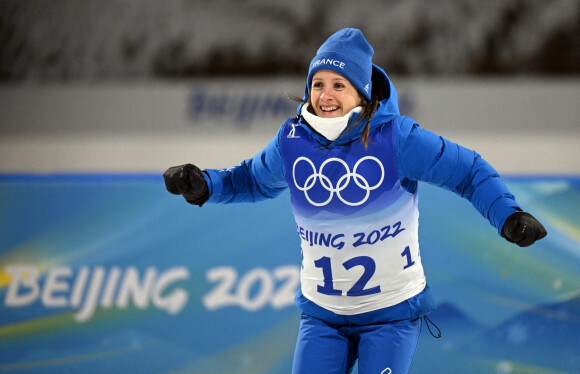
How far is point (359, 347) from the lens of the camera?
2.07m

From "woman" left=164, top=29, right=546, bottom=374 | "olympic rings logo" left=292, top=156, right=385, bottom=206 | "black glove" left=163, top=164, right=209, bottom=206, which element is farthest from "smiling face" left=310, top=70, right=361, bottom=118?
"black glove" left=163, top=164, right=209, bottom=206

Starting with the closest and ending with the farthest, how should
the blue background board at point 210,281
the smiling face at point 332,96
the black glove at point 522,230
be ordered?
the black glove at point 522,230
the smiling face at point 332,96
the blue background board at point 210,281

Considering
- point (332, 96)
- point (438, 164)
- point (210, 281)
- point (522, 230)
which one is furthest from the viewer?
point (210, 281)

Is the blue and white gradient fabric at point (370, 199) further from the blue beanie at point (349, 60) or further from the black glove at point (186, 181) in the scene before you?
the black glove at point (186, 181)

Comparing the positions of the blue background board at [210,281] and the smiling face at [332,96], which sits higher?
the smiling face at [332,96]

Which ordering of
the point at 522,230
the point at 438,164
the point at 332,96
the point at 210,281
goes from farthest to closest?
the point at 210,281, the point at 332,96, the point at 438,164, the point at 522,230

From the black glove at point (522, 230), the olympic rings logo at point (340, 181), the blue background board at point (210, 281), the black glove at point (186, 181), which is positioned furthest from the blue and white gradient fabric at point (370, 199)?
the blue background board at point (210, 281)

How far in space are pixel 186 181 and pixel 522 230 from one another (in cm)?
106

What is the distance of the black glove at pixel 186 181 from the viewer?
2.14 metres

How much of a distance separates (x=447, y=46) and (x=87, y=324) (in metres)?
5.77

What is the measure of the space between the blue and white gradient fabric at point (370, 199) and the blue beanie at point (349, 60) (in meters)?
0.10

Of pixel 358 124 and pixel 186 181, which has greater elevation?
pixel 358 124

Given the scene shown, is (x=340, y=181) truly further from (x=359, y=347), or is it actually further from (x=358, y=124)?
(x=359, y=347)

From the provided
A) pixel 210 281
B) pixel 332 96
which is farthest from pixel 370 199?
pixel 210 281
